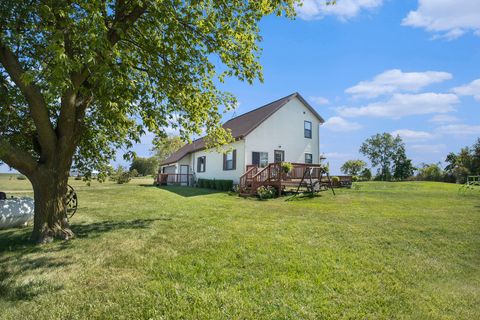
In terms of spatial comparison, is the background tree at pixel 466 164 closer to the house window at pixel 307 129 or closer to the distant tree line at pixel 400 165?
the distant tree line at pixel 400 165

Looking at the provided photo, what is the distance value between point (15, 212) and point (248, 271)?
22.8ft

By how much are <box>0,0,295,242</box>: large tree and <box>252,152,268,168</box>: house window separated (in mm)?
10614

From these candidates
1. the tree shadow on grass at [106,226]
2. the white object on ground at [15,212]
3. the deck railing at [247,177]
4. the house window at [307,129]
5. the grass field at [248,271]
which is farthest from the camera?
the house window at [307,129]

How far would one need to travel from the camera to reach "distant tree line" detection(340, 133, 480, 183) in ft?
109

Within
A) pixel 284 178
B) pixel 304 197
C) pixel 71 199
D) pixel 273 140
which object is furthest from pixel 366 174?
pixel 71 199

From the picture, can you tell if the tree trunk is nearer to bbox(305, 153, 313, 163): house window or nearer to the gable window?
the gable window

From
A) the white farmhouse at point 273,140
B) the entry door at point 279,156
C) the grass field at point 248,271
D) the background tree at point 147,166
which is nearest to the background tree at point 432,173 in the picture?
the white farmhouse at point 273,140

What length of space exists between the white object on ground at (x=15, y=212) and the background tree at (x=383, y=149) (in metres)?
52.0

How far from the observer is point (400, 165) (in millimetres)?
48656

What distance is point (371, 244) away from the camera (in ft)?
20.1

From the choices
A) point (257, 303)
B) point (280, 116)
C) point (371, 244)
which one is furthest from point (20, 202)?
point (280, 116)

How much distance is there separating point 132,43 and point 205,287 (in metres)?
6.18

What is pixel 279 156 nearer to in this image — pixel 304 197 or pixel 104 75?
pixel 304 197

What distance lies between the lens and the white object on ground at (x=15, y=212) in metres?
7.73
